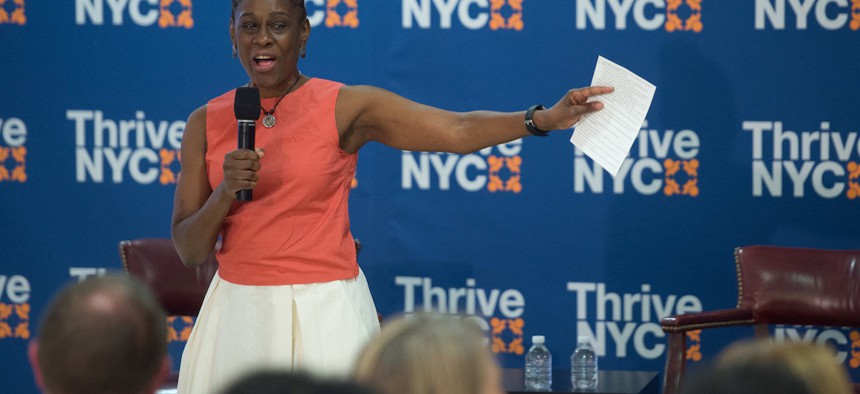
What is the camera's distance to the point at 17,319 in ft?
18.7

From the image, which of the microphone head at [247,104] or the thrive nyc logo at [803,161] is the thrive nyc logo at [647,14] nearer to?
the thrive nyc logo at [803,161]

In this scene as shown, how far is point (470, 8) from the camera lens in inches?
211

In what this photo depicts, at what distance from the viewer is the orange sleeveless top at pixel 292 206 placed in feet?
10.5

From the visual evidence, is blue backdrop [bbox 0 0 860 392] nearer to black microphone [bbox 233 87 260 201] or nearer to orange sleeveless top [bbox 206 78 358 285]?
orange sleeveless top [bbox 206 78 358 285]

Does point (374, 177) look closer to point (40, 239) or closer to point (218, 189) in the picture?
point (40, 239)

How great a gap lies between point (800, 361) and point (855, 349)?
408cm

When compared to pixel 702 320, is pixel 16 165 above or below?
above

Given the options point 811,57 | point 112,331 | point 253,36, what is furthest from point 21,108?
point 112,331

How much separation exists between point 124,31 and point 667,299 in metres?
2.73

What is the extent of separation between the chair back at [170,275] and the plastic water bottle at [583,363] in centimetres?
156

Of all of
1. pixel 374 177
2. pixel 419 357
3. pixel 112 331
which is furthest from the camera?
pixel 374 177

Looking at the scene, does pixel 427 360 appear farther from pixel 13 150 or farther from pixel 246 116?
pixel 13 150

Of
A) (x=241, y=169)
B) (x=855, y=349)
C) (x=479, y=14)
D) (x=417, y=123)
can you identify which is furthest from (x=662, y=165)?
(x=241, y=169)

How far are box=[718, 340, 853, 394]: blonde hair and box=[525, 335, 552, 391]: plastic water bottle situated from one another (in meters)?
3.41
